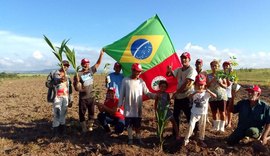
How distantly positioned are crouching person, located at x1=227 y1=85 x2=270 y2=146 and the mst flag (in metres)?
1.90

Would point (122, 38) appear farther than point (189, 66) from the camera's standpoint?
Yes

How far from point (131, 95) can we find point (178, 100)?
98cm

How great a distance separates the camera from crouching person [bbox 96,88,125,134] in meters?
7.31

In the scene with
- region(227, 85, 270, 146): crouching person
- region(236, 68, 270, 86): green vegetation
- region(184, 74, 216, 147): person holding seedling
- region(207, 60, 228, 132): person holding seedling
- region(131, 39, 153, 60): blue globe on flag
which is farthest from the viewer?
region(236, 68, 270, 86): green vegetation

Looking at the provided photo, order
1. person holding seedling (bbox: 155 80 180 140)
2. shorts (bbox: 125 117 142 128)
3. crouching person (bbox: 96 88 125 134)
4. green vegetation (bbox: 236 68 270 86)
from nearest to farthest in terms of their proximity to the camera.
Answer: person holding seedling (bbox: 155 80 180 140) → shorts (bbox: 125 117 142 128) → crouching person (bbox: 96 88 125 134) → green vegetation (bbox: 236 68 270 86)

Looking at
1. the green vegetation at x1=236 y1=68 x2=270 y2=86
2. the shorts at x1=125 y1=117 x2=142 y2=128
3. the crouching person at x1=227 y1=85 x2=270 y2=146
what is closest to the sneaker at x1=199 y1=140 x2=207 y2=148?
the crouching person at x1=227 y1=85 x2=270 y2=146

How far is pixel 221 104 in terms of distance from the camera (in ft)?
24.2

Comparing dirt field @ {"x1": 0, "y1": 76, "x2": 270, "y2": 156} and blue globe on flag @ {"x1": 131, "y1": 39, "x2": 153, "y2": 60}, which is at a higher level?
blue globe on flag @ {"x1": 131, "y1": 39, "x2": 153, "y2": 60}

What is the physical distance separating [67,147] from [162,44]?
3258mm

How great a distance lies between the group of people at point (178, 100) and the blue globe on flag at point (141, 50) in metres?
0.59

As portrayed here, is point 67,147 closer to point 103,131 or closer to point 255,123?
point 103,131

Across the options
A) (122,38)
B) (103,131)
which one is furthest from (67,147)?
(122,38)

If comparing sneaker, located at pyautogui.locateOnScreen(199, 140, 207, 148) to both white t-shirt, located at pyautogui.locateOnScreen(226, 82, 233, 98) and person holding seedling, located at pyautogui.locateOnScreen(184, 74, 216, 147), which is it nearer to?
person holding seedling, located at pyautogui.locateOnScreen(184, 74, 216, 147)

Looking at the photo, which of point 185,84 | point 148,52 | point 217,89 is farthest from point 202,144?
point 148,52
